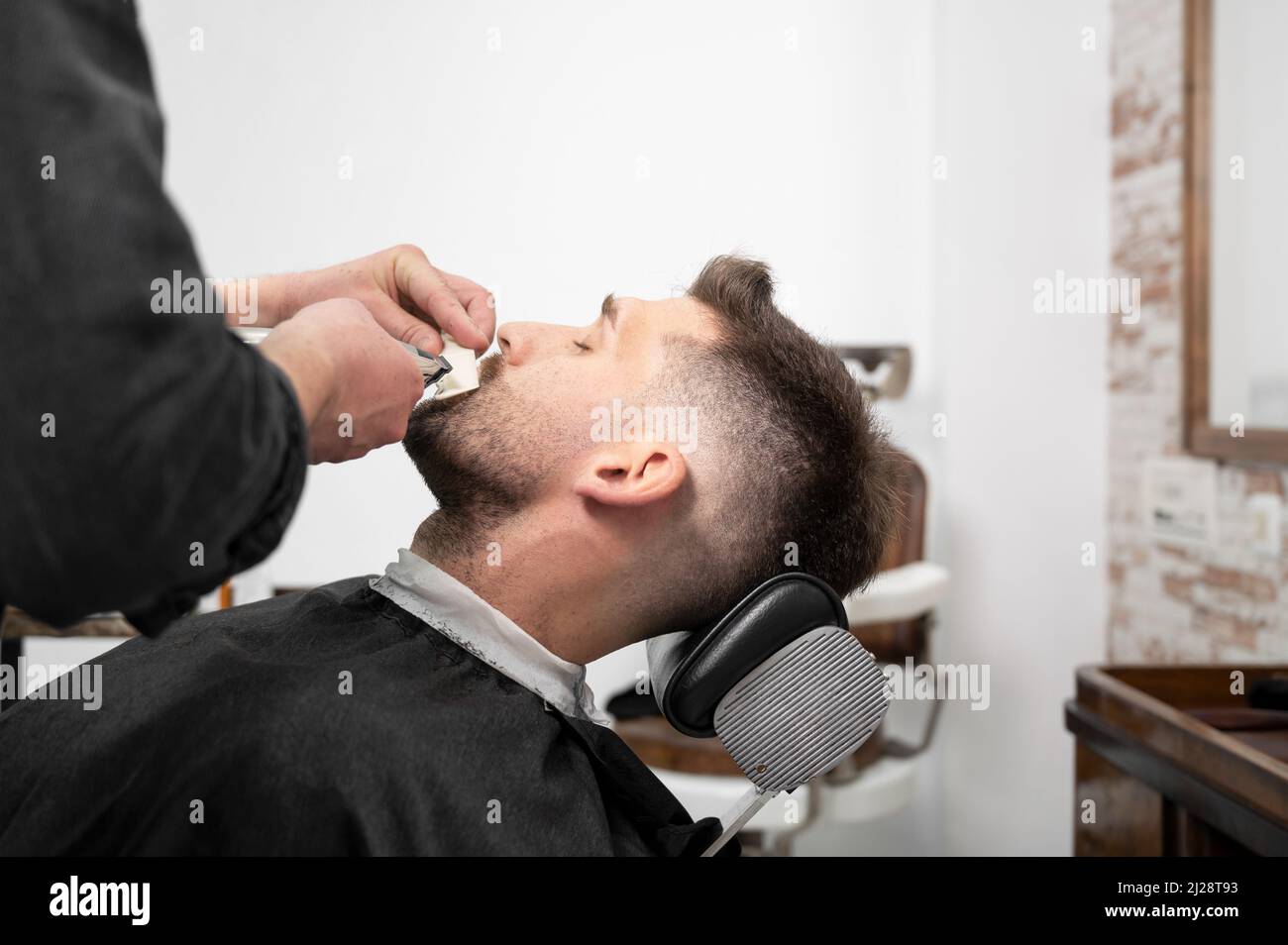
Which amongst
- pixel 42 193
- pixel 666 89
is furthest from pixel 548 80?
pixel 42 193

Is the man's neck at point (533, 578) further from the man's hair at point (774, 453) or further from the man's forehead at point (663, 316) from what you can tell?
the man's forehead at point (663, 316)

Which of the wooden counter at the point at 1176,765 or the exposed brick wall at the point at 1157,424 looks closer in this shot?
the wooden counter at the point at 1176,765

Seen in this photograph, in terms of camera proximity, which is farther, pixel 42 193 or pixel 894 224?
pixel 894 224

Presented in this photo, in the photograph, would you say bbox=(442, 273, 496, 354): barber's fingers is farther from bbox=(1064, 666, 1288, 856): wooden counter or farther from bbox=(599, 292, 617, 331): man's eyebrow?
bbox=(1064, 666, 1288, 856): wooden counter

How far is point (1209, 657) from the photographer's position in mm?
2715

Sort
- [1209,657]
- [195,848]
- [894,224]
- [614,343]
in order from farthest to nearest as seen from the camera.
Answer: [894,224], [1209,657], [614,343], [195,848]

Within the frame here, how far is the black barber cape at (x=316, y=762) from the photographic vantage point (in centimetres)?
91

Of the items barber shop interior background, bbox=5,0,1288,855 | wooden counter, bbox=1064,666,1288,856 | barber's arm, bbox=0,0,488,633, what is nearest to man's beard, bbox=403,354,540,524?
barber's arm, bbox=0,0,488,633

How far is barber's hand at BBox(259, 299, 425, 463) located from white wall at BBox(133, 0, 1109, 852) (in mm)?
1965

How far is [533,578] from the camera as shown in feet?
3.93

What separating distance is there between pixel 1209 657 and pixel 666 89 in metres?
2.15

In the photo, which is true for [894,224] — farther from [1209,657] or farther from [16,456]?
[16,456]

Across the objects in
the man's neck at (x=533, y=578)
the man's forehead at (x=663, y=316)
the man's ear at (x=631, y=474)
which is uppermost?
the man's forehead at (x=663, y=316)

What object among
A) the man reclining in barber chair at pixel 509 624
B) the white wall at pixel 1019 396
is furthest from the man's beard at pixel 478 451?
the white wall at pixel 1019 396
